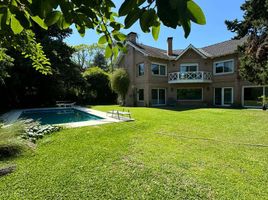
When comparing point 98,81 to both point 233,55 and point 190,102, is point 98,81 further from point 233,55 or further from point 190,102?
point 233,55

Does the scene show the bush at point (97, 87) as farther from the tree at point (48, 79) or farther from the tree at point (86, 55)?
the tree at point (86, 55)

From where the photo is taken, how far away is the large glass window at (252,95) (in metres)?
20.6

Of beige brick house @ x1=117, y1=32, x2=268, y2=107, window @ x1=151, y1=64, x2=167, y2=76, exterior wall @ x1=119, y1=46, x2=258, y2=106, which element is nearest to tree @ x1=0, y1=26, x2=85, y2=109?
exterior wall @ x1=119, y1=46, x2=258, y2=106

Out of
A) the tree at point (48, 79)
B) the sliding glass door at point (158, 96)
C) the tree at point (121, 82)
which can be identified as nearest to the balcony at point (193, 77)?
the sliding glass door at point (158, 96)

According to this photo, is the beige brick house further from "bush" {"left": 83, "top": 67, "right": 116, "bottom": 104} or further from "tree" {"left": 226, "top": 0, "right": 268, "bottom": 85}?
"tree" {"left": 226, "top": 0, "right": 268, "bottom": 85}

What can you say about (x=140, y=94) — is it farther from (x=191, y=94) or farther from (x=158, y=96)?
(x=191, y=94)

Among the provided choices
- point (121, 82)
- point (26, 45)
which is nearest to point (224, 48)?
point (121, 82)

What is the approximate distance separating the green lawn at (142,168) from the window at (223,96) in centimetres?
1484

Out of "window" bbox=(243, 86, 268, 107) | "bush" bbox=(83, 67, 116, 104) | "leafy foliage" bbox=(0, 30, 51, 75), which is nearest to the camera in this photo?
"leafy foliage" bbox=(0, 30, 51, 75)

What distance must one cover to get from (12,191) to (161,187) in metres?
2.92

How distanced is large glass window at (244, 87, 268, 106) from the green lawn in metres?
13.9

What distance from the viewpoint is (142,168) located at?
5133mm

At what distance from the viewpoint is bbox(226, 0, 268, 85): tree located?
35.8ft

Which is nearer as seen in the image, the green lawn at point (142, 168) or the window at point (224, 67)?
the green lawn at point (142, 168)
